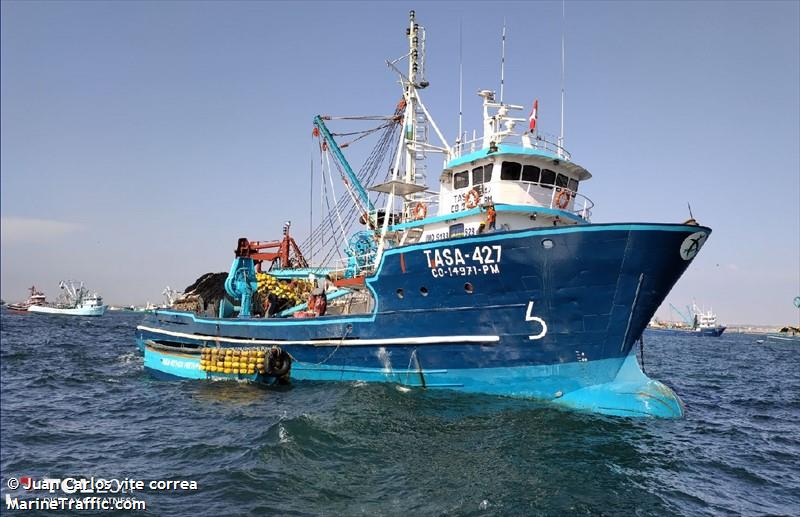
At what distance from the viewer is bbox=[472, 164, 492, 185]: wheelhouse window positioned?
14.2 meters

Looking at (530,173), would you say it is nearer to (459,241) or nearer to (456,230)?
(456,230)

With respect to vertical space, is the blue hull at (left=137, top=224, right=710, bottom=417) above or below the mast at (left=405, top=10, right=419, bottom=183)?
below

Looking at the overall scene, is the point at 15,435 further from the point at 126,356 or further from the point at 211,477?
the point at 126,356

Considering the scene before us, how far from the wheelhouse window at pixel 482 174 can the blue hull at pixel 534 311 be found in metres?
3.20

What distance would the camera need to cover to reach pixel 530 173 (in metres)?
14.0

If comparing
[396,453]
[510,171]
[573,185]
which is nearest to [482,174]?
[510,171]

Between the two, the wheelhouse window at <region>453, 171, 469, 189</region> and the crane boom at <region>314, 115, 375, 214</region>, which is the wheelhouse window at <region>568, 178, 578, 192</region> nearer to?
the wheelhouse window at <region>453, 171, 469, 189</region>

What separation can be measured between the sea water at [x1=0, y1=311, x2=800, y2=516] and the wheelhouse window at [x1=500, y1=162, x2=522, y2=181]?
610cm

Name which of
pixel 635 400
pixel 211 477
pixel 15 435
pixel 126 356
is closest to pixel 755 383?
pixel 635 400

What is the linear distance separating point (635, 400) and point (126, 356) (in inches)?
996

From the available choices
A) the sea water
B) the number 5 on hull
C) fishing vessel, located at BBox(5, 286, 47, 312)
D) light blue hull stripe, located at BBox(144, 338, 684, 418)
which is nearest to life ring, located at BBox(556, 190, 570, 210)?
the number 5 on hull

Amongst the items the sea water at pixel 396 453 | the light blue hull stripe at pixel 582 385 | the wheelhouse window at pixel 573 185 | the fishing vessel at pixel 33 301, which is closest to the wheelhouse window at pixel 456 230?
the wheelhouse window at pixel 573 185

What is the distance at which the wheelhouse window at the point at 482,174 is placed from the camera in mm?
14219

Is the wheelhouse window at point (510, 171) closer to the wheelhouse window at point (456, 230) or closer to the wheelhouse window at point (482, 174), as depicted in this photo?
the wheelhouse window at point (482, 174)
